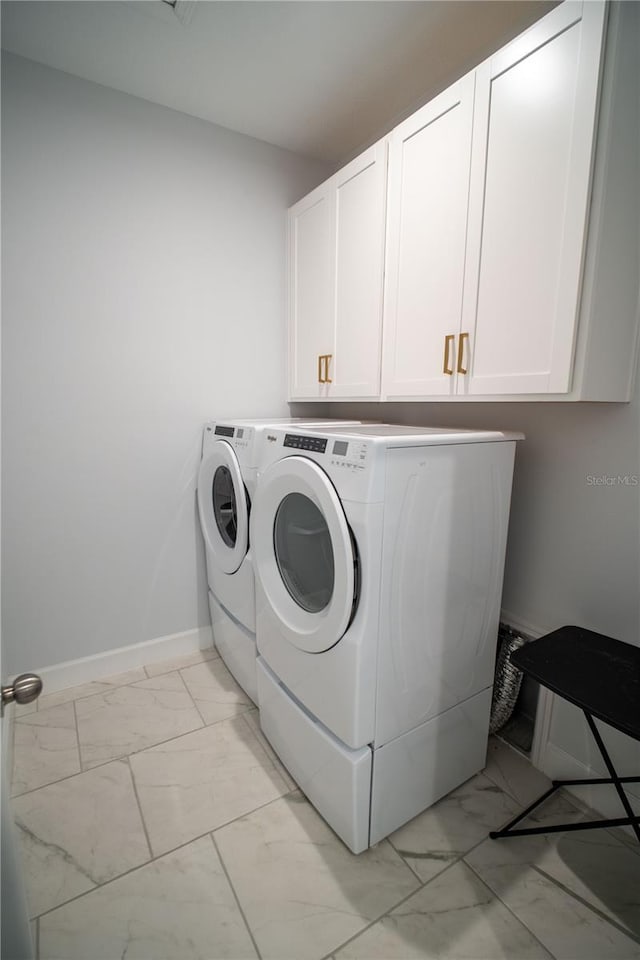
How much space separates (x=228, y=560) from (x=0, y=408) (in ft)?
3.66

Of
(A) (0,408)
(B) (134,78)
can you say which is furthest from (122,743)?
(B) (134,78)

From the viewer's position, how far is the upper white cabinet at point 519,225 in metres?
1.09

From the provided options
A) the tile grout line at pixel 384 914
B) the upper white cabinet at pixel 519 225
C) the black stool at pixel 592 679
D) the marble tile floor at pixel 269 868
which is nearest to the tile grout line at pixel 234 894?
the marble tile floor at pixel 269 868

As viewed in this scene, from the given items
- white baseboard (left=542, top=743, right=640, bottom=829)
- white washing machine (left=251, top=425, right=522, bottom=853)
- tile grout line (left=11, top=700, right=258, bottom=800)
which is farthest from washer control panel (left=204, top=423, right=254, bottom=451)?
white baseboard (left=542, top=743, right=640, bottom=829)

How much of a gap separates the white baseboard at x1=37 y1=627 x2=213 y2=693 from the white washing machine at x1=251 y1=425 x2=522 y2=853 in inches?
36.2

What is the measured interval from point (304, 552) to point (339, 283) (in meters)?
1.26

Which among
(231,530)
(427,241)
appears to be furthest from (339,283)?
(231,530)

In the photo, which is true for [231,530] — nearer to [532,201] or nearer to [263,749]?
[263,749]

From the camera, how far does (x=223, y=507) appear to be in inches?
83.7

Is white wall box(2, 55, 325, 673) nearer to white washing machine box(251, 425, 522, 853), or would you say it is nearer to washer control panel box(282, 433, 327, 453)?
white washing machine box(251, 425, 522, 853)

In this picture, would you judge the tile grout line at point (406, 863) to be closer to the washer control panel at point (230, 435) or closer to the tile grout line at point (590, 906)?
the tile grout line at point (590, 906)

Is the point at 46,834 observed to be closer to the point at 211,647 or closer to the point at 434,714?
the point at 211,647

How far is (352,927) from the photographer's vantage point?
1155 mm

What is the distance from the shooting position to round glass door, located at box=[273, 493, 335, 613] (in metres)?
1.40
